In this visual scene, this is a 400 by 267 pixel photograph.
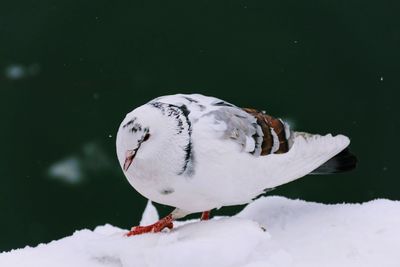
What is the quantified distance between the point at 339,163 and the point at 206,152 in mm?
825

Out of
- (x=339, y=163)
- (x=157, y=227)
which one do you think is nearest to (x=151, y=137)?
(x=157, y=227)

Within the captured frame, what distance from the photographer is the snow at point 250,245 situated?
2.11 meters

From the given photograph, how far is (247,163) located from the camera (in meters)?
2.56

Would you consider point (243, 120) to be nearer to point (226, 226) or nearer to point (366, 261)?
point (226, 226)

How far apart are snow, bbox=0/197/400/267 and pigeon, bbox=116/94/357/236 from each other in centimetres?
16

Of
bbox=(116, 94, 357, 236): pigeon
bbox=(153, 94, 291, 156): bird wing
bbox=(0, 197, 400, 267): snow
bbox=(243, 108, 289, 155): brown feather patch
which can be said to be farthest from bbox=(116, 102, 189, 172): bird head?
bbox=(243, 108, 289, 155): brown feather patch

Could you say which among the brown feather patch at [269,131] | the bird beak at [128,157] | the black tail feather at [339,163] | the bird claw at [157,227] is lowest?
the bird claw at [157,227]

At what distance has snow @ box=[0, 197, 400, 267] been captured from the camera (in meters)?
2.11

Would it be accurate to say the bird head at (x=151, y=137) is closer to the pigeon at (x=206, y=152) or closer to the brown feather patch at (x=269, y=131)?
the pigeon at (x=206, y=152)

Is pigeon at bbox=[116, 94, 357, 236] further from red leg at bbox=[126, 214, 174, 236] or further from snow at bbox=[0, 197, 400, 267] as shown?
snow at bbox=[0, 197, 400, 267]

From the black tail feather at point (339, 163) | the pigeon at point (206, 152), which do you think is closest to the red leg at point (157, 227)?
the pigeon at point (206, 152)

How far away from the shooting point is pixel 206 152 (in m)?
2.43

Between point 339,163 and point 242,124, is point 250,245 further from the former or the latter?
point 339,163

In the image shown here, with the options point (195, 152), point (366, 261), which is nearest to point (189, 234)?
point (195, 152)
